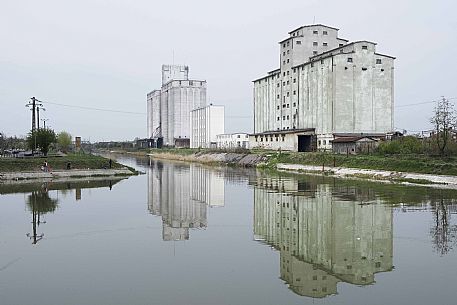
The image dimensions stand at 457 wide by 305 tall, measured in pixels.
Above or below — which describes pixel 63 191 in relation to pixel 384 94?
below

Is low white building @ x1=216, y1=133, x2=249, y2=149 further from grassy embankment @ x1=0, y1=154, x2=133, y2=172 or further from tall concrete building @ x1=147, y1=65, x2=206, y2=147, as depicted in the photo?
grassy embankment @ x1=0, y1=154, x2=133, y2=172

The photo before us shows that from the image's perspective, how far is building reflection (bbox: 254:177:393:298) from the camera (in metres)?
9.48

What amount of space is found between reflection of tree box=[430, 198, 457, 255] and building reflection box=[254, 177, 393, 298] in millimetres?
1266

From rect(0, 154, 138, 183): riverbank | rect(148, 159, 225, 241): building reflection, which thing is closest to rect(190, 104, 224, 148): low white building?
rect(0, 154, 138, 183): riverbank

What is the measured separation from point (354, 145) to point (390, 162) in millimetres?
11105

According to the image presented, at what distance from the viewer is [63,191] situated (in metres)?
26.2

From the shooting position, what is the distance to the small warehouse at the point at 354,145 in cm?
4206

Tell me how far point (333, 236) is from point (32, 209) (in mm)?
13178

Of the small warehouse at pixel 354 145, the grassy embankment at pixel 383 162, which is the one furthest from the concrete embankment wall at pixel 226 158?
the small warehouse at pixel 354 145

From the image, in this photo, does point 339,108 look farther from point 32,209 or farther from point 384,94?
point 32,209

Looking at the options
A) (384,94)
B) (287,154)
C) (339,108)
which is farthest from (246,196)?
(384,94)

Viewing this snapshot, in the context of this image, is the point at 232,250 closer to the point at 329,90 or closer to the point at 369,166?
the point at 369,166

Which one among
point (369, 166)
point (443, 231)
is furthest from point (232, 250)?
point (369, 166)

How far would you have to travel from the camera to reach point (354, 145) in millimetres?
43875
